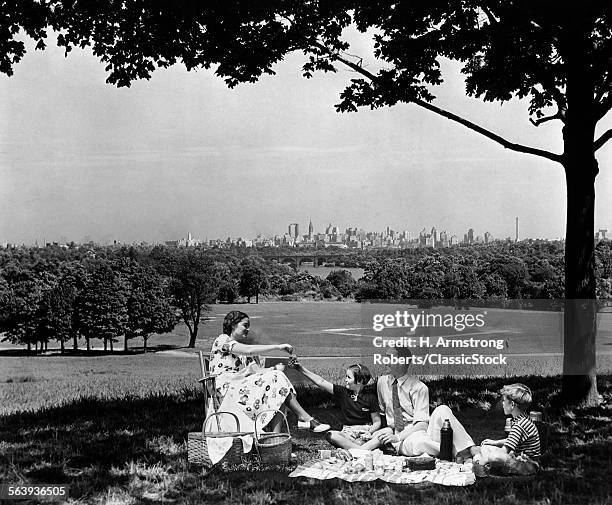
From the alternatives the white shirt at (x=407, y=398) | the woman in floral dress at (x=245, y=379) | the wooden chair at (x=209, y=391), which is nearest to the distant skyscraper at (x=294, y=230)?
the woman in floral dress at (x=245, y=379)

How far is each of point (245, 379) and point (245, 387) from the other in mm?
74

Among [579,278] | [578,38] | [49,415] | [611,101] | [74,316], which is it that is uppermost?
[578,38]

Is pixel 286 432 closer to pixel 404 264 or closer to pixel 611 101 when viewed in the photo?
pixel 404 264

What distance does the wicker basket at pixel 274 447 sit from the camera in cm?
603

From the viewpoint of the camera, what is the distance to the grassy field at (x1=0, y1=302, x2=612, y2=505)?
5543 millimetres

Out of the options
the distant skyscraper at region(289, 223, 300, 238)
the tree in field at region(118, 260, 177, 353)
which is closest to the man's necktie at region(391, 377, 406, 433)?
the distant skyscraper at region(289, 223, 300, 238)

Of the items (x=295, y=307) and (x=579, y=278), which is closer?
(x=579, y=278)

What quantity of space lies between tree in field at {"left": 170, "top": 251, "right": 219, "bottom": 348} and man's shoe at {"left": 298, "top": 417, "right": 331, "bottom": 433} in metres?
2.56

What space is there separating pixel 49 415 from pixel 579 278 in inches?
233

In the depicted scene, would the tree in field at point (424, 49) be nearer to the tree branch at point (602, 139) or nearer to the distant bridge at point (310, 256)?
the tree branch at point (602, 139)

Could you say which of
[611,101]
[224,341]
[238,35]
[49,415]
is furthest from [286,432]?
[611,101]

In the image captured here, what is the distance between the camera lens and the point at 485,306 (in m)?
9.12

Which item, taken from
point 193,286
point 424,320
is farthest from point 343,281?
point 193,286

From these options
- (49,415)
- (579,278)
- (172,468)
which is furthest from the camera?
(49,415)
